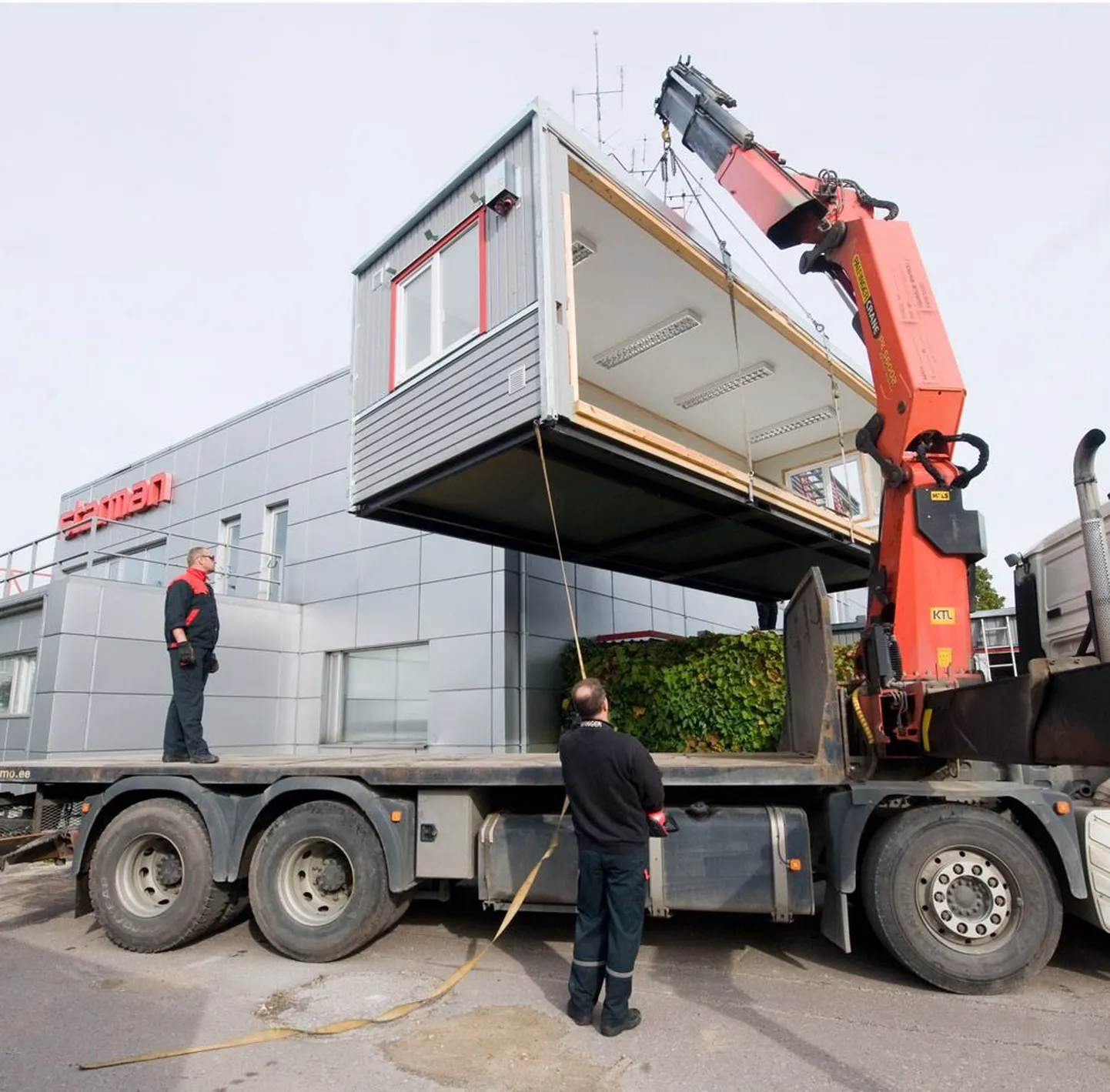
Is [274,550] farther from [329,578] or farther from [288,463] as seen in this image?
[329,578]

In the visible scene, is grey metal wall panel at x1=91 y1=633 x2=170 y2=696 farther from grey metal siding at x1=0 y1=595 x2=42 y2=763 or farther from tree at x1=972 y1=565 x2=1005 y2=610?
tree at x1=972 y1=565 x2=1005 y2=610

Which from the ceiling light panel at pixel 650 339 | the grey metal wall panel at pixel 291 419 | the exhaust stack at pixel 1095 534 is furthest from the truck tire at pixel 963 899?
the grey metal wall panel at pixel 291 419

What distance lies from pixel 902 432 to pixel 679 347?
4.65 metres

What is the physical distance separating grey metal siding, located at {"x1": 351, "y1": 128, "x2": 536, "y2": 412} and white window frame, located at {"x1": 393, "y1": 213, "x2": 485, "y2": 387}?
11 centimetres

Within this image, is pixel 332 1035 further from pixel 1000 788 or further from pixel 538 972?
pixel 1000 788

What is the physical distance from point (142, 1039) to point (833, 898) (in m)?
3.90

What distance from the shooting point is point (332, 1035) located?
409cm

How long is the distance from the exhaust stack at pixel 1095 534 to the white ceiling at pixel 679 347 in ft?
16.1

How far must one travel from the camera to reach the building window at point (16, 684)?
13.1 meters

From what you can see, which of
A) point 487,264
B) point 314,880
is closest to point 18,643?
point 314,880

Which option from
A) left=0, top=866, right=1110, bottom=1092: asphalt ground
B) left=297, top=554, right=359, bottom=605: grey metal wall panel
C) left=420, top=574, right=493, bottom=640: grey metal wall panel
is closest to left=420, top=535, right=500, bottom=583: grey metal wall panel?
left=420, top=574, right=493, bottom=640: grey metal wall panel

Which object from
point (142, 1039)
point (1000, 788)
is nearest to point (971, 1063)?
point (1000, 788)

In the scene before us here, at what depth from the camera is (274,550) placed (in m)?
15.5

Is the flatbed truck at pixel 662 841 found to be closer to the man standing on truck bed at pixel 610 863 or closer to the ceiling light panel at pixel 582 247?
the man standing on truck bed at pixel 610 863
